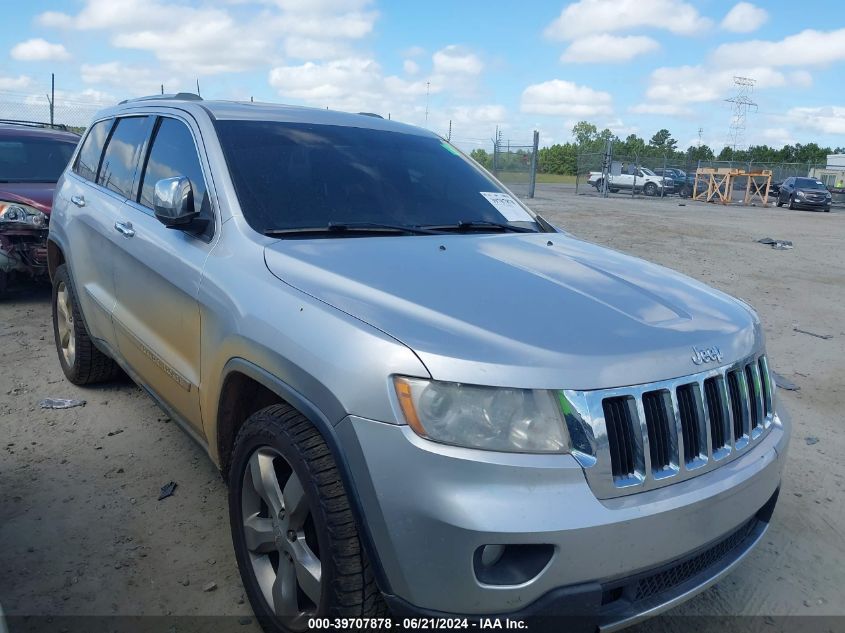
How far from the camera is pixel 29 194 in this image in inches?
267

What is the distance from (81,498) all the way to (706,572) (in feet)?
9.02

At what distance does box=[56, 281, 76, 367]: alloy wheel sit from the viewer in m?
4.70

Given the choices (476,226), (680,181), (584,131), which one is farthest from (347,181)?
(584,131)

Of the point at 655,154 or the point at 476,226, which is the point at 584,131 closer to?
the point at 655,154

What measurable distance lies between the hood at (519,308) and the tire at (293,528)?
0.44 m

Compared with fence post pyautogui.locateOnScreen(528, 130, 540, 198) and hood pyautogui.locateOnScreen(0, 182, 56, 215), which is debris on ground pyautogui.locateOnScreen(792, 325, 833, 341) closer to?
hood pyautogui.locateOnScreen(0, 182, 56, 215)

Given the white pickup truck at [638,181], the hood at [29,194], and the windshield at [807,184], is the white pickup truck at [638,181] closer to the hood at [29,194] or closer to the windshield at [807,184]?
the windshield at [807,184]

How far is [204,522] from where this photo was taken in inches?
127

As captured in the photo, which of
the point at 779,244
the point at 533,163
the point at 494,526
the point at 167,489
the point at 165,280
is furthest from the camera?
the point at 533,163

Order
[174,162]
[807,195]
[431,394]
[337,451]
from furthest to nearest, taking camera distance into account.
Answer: [807,195] → [174,162] → [337,451] → [431,394]

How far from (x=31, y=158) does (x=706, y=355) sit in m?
7.63

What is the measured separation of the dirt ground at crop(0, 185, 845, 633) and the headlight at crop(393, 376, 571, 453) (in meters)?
1.21

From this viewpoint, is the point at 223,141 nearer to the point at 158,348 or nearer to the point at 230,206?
the point at 230,206

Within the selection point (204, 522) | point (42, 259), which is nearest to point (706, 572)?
point (204, 522)
